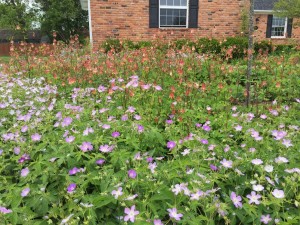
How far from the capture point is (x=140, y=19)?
38.5 feet

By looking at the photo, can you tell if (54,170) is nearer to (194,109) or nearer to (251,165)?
(251,165)

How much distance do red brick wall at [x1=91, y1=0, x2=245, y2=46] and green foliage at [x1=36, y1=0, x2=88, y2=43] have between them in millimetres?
13143

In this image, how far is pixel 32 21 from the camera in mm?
26547

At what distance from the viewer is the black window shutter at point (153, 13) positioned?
11.6m

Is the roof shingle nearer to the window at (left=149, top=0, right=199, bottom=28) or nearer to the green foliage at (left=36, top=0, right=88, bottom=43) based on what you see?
the window at (left=149, top=0, right=199, bottom=28)

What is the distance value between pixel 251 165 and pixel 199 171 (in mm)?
421

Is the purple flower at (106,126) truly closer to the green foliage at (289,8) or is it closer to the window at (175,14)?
the window at (175,14)

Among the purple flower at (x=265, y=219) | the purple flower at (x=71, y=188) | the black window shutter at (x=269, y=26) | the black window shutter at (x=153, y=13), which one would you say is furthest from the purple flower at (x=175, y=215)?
the black window shutter at (x=269, y=26)

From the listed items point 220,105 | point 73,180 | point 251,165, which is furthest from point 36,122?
point 220,105

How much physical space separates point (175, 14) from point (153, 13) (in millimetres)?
1004

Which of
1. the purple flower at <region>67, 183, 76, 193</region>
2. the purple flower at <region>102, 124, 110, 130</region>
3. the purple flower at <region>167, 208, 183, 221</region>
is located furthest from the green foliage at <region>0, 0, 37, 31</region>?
the purple flower at <region>167, 208, 183, 221</region>

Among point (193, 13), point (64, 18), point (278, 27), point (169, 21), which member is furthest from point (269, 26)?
point (64, 18)

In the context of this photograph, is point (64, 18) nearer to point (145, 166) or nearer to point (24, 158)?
point (24, 158)

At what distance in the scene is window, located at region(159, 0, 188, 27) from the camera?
1205 cm
